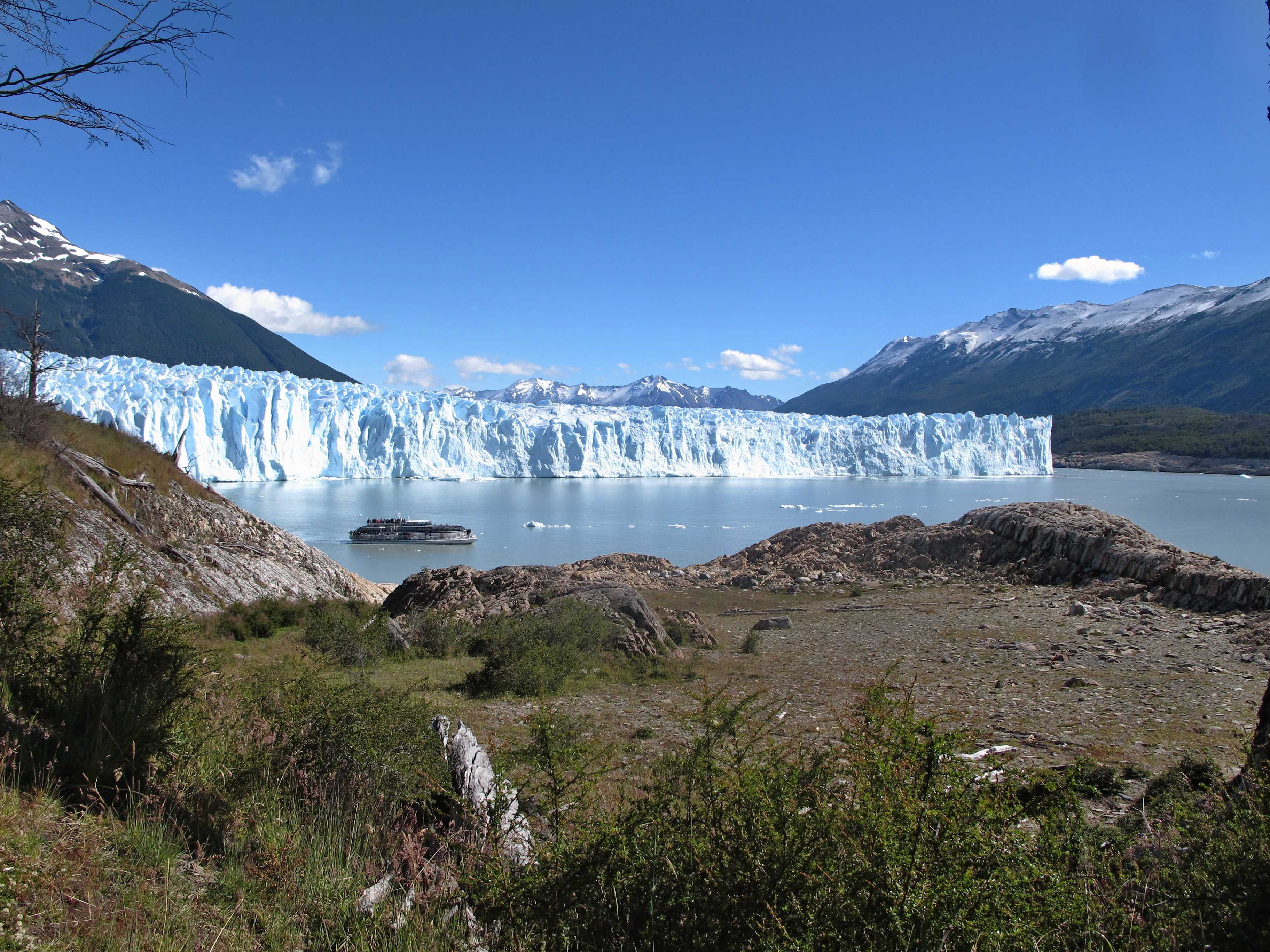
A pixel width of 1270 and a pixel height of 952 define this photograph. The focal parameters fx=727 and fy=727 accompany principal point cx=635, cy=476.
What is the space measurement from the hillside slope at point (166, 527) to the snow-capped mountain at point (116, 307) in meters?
97.8

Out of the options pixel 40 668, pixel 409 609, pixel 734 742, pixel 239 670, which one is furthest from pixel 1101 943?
pixel 409 609

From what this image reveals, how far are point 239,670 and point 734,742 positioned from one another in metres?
4.88

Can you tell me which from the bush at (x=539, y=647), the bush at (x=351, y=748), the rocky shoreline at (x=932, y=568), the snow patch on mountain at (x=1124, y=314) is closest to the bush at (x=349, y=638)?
the bush at (x=539, y=647)

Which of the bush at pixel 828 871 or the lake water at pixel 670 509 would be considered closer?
the bush at pixel 828 871

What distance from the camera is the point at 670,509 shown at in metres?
42.7

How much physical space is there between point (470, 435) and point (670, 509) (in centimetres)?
2065

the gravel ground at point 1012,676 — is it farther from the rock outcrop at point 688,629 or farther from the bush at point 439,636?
the bush at point 439,636

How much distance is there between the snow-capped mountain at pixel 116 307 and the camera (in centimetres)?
10312

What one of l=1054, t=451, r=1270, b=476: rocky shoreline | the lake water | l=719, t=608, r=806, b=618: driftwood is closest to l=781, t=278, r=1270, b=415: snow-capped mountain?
l=1054, t=451, r=1270, b=476: rocky shoreline

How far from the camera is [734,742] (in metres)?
2.56

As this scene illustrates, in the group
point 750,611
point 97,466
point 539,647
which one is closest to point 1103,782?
point 539,647

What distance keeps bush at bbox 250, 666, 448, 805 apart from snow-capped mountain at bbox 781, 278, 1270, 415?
444 ft

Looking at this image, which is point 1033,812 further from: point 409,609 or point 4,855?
point 409,609

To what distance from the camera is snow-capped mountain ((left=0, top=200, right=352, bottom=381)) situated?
103125mm
